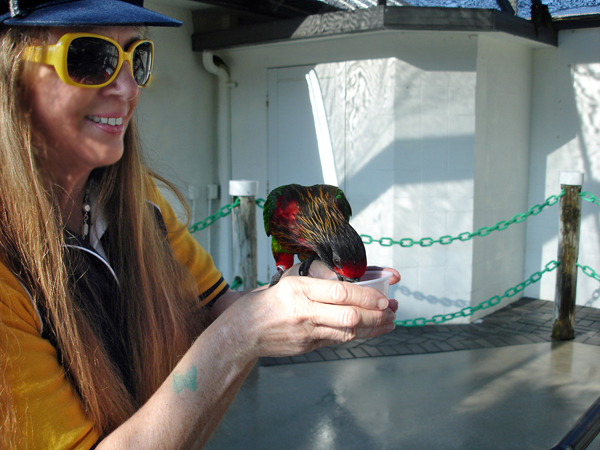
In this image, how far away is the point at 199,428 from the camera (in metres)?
0.96

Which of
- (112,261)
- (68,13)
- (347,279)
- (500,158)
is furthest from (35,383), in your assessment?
(500,158)

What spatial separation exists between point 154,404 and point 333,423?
7.14 ft

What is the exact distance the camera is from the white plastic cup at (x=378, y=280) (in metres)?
1.01

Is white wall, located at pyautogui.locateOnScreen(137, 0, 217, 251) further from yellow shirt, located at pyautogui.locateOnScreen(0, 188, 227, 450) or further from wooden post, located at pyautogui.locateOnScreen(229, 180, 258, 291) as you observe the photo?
yellow shirt, located at pyautogui.locateOnScreen(0, 188, 227, 450)

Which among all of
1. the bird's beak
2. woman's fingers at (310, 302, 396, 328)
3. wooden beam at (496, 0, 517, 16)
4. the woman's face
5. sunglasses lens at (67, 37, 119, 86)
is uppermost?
wooden beam at (496, 0, 517, 16)

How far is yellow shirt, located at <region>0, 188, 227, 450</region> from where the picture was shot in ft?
2.67

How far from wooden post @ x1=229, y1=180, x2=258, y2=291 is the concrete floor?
759 millimetres

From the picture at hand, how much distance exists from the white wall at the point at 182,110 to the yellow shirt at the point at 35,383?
3.79 m

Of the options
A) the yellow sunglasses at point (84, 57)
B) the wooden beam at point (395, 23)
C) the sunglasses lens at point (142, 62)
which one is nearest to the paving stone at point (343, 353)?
the wooden beam at point (395, 23)

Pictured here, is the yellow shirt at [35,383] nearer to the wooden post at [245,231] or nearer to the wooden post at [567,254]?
the wooden post at [245,231]

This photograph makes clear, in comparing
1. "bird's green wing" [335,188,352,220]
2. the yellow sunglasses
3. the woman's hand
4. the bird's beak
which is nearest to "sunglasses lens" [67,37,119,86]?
the yellow sunglasses

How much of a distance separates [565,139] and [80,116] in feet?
17.6

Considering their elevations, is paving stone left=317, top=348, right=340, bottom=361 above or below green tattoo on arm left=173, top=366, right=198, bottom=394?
below

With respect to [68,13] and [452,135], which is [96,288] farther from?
[452,135]
